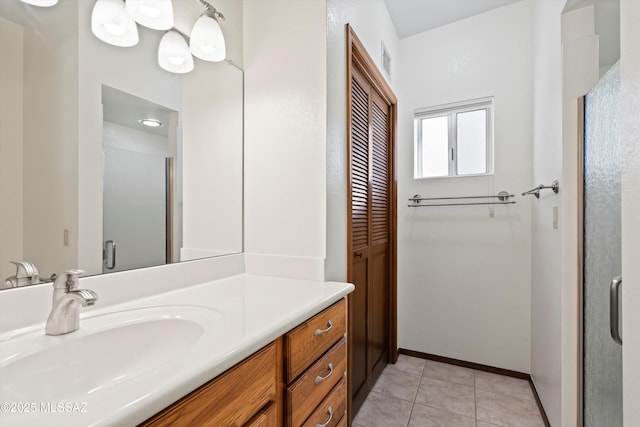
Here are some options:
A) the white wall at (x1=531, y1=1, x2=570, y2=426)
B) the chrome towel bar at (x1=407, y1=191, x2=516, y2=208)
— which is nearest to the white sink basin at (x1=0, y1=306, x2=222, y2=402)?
the white wall at (x1=531, y1=1, x2=570, y2=426)

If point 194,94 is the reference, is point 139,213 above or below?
below

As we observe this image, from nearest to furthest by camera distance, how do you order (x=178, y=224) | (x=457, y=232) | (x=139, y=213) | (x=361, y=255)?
1. (x=139, y=213)
2. (x=178, y=224)
3. (x=361, y=255)
4. (x=457, y=232)

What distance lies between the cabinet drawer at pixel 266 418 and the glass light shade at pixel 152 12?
139 centimetres

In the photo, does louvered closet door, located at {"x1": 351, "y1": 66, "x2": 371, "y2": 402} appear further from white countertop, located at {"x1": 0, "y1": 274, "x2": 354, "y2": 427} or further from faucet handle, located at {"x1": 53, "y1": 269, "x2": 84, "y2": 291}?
faucet handle, located at {"x1": 53, "y1": 269, "x2": 84, "y2": 291}

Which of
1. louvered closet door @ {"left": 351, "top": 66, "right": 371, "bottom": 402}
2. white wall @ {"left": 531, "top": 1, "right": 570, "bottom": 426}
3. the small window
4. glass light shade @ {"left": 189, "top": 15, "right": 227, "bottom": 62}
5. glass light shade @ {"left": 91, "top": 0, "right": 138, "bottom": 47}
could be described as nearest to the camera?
glass light shade @ {"left": 91, "top": 0, "right": 138, "bottom": 47}

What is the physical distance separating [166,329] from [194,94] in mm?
1046

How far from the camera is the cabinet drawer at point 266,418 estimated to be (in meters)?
0.74

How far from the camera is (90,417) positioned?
0.43 m

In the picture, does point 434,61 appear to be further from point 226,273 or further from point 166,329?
point 166,329

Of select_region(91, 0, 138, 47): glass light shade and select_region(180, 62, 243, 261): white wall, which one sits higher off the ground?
select_region(91, 0, 138, 47): glass light shade

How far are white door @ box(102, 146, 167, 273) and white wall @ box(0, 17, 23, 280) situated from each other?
0.22 meters

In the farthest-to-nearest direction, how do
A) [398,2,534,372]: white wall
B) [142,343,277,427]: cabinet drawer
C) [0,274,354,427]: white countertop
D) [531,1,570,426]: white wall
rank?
[398,2,534,372]: white wall → [531,1,570,426]: white wall → [142,343,277,427]: cabinet drawer → [0,274,354,427]: white countertop

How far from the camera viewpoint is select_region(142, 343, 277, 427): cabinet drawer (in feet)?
1.83

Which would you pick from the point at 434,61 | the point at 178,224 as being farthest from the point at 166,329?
the point at 434,61
